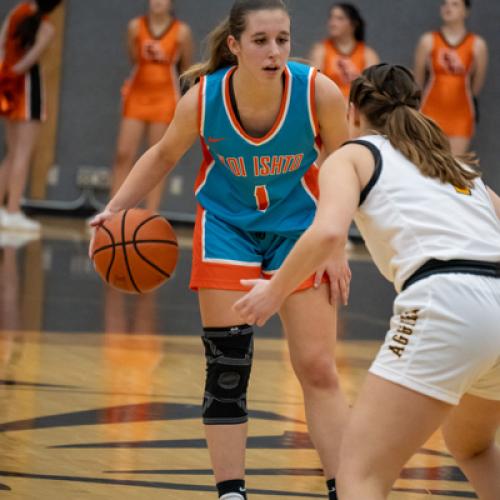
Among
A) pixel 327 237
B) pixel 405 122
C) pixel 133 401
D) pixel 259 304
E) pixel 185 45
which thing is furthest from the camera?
pixel 185 45

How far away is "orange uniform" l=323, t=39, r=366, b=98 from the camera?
12016mm

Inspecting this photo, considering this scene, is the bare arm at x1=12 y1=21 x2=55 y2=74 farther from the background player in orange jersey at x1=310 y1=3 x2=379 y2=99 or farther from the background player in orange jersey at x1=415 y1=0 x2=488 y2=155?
the background player in orange jersey at x1=415 y1=0 x2=488 y2=155

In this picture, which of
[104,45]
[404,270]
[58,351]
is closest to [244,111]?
[404,270]

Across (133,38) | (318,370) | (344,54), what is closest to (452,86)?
(344,54)

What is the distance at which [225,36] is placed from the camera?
4062 mm

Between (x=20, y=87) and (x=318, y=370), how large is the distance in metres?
8.71

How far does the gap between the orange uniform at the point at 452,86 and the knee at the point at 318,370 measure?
358 inches

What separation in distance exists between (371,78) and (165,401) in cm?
241

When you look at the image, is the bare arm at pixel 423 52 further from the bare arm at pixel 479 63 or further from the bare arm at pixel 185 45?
the bare arm at pixel 185 45

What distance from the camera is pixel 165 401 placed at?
5.38 meters

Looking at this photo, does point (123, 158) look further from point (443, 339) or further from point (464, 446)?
point (443, 339)

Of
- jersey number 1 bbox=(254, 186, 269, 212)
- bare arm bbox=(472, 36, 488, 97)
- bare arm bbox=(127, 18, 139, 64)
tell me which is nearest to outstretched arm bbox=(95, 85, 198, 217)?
jersey number 1 bbox=(254, 186, 269, 212)

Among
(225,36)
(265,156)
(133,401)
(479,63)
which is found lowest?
(133,401)

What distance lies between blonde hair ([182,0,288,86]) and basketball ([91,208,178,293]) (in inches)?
21.5
